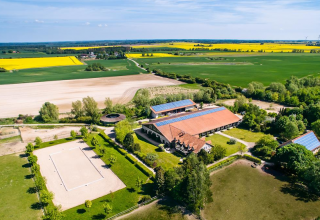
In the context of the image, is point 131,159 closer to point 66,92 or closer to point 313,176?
point 313,176

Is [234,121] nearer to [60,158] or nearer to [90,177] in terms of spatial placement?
[90,177]

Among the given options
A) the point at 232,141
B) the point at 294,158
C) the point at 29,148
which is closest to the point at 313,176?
the point at 294,158

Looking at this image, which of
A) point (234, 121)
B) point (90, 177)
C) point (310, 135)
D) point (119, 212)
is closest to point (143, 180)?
point (119, 212)

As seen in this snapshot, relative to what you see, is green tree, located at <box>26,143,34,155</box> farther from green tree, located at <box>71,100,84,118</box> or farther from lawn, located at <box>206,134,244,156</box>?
lawn, located at <box>206,134,244,156</box>

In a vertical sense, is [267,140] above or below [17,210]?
above

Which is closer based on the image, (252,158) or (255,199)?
(255,199)

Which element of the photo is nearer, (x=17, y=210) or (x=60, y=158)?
Result: (x=17, y=210)
